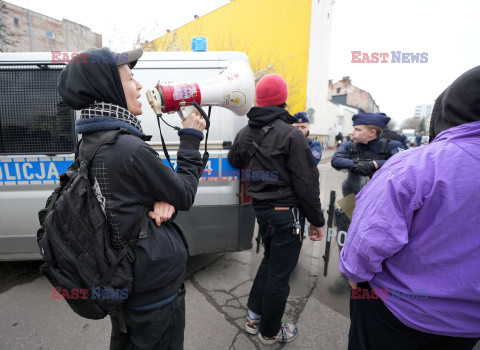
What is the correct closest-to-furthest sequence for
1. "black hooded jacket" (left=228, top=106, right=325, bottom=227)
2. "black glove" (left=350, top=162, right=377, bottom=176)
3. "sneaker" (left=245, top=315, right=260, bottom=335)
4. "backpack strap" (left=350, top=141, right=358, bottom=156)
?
1. "black hooded jacket" (left=228, top=106, right=325, bottom=227)
2. "sneaker" (left=245, top=315, right=260, bottom=335)
3. "black glove" (left=350, top=162, right=377, bottom=176)
4. "backpack strap" (left=350, top=141, right=358, bottom=156)

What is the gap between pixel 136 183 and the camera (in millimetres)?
1054

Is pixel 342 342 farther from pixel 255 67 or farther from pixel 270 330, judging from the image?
pixel 255 67

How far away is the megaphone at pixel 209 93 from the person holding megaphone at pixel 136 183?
0.12m

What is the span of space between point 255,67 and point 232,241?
13.4 m

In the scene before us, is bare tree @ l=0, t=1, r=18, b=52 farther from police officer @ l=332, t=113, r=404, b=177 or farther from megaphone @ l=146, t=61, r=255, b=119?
police officer @ l=332, t=113, r=404, b=177

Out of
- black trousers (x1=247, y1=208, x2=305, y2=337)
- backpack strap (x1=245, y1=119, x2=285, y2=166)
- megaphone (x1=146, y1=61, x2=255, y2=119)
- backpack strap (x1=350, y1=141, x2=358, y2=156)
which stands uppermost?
megaphone (x1=146, y1=61, x2=255, y2=119)

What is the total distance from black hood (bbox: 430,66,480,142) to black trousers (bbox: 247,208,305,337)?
1.10 meters

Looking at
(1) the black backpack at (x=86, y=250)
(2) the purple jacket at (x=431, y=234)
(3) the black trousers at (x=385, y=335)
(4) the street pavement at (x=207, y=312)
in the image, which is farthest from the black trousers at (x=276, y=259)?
(1) the black backpack at (x=86, y=250)

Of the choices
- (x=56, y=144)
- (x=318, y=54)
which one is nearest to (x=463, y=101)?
(x=56, y=144)

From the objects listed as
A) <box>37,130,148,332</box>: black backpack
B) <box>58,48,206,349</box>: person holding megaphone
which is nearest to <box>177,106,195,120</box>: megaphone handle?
<box>58,48,206,349</box>: person holding megaphone

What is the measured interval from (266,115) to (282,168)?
412 millimetres

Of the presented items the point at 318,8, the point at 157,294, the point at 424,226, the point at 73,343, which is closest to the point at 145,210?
the point at 157,294

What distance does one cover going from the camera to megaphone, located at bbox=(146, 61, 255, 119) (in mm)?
1314

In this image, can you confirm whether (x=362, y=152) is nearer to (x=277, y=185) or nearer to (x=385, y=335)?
(x=277, y=185)
